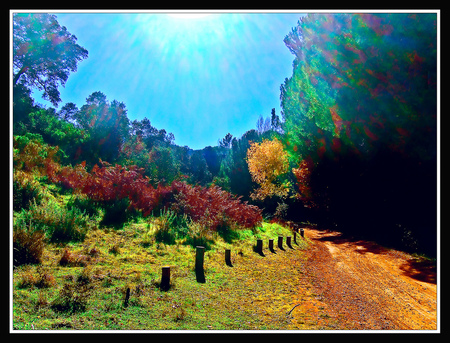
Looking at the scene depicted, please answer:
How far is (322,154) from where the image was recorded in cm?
1802

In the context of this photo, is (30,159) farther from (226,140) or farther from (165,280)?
(226,140)

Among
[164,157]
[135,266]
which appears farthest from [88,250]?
[164,157]

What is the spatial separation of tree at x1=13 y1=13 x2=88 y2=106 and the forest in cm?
8

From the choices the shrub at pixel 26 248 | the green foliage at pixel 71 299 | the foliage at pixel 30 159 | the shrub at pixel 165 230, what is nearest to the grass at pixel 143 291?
the green foliage at pixel 71 299

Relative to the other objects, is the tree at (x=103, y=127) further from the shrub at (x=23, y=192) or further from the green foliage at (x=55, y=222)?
the green foliage at (x=55, y=222)

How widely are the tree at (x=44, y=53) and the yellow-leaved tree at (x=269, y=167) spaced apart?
70.1 ft

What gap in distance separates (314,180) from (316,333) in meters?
16.8

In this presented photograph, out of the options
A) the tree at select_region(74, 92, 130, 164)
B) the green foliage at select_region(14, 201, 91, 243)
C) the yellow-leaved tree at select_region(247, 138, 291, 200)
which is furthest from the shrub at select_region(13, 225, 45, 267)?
the yellow-leaved tree at select_region(247, 138, 291, 200)

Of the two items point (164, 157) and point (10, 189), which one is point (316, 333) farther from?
point (164, 157)

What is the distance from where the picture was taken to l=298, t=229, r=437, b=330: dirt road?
4.47 metres

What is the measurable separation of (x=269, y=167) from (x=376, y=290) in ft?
79.9

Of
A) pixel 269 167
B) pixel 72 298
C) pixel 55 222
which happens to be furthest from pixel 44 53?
pixel 269 167

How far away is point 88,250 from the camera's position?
6449mm

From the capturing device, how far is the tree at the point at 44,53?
12.2 meters
